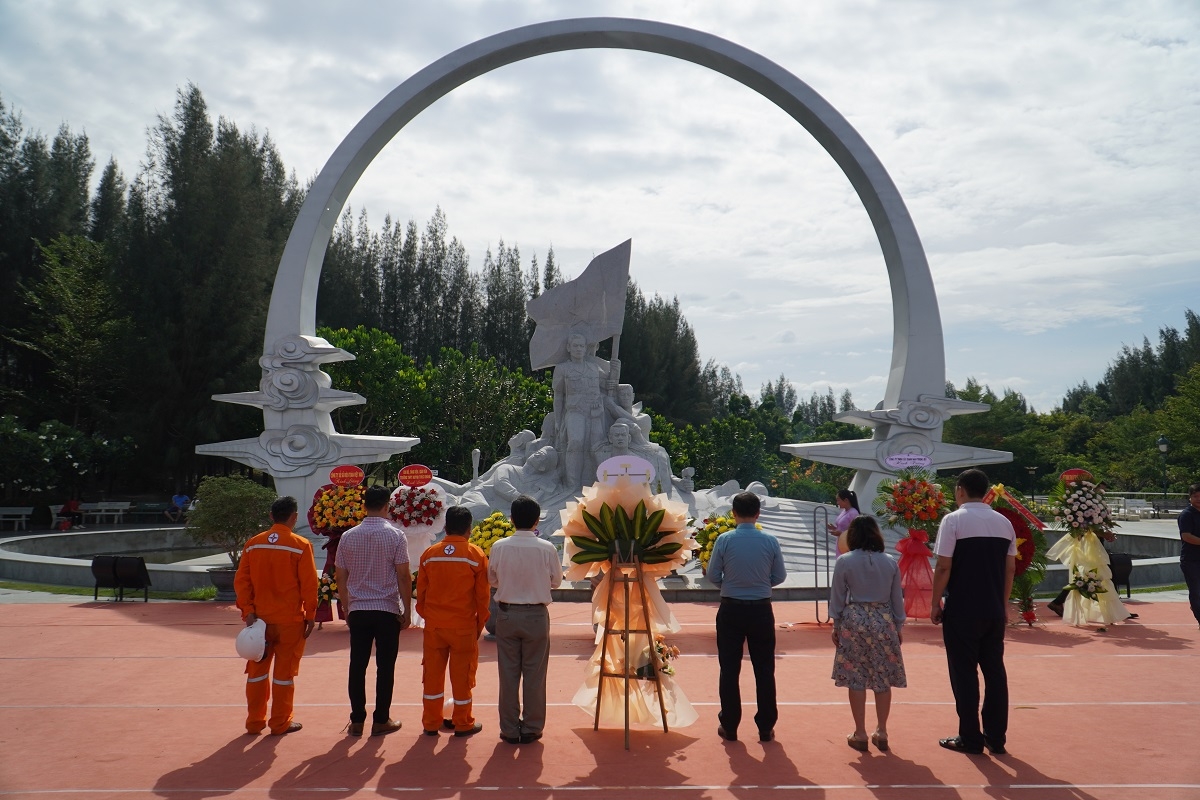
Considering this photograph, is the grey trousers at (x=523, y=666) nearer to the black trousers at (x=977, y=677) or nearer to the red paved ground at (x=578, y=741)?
the red paved ground at (x=578, y=741)

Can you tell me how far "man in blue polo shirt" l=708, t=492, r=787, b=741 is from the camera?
5266 mm

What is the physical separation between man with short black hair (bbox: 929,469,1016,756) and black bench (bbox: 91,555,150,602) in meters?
10.2

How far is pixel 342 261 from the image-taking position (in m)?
38.7

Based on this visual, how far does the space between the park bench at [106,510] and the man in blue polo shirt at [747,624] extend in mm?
24527

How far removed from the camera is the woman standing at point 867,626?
5.05 m

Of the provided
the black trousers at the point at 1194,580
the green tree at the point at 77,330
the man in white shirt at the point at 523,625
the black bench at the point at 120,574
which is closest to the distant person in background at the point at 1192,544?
the black trousers at the point at 1194,580

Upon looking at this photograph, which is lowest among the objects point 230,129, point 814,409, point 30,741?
point 30,741

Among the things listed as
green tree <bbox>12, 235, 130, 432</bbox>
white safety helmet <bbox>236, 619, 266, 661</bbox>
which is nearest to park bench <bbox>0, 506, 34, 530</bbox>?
green tree <bbox>12, 235, 130, 432</bbox>

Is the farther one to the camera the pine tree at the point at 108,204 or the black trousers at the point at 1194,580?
the pine tree at the point at 108,204

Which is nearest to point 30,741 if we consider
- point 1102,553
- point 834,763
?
point 834,763

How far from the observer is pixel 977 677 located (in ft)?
16.8

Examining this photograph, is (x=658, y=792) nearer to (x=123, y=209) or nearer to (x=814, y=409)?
(x=123, y=209)

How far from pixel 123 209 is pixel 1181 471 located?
42.3m

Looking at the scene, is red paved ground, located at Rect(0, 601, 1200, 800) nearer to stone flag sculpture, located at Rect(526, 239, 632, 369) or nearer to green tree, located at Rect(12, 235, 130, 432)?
stone flag sculpture, located at Rect(526, 239, 632, 369)
